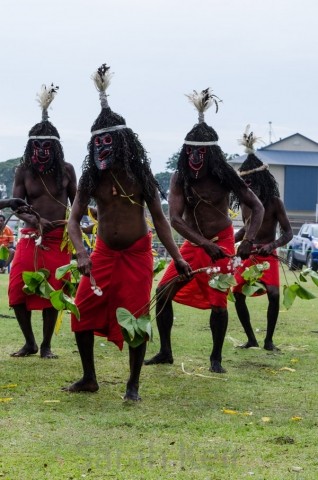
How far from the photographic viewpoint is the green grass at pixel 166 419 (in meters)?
4.82

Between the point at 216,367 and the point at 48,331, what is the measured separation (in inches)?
65.5

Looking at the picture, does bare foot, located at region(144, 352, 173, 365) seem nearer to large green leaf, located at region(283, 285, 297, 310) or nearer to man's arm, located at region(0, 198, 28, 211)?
large green leaf, located at region(283, 285, 297, 310)

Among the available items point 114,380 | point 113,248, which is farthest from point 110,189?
point 114,380

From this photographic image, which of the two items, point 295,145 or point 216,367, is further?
point 295,145

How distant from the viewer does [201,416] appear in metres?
6.09

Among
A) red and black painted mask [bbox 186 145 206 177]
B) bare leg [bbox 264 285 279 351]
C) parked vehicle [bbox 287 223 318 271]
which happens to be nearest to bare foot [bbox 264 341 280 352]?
bare leg [bbox 264 285 279 351]

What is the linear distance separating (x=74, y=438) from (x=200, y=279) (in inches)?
125

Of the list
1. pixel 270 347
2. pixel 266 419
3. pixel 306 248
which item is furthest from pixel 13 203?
pixel 306 248

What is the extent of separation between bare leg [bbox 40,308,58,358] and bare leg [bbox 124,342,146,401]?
197 cm

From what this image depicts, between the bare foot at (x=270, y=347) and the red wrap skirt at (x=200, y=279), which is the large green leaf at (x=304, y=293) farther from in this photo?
the bare foot at (x=270, y=347)

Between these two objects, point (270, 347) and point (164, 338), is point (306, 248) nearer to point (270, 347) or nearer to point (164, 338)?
point (270, 347)

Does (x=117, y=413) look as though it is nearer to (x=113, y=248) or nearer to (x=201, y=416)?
(x=201, y=416)

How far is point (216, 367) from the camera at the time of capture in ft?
26.2

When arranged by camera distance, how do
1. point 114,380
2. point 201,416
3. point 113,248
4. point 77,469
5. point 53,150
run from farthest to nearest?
point 53,150 < point 114,380 < point 113,248 < point 201,416 < point 77,469
